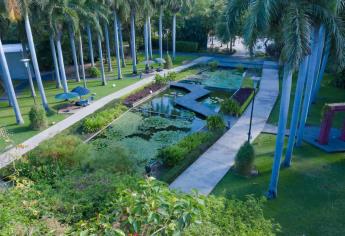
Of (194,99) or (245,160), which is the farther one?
(194,99)

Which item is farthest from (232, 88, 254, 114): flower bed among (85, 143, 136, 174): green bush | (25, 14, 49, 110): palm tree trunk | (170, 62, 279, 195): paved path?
(25, 14, 49, 110): palm tree trunk

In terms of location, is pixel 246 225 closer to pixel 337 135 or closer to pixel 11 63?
pixel 337 135

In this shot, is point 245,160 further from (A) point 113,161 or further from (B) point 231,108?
(B) point 231,108

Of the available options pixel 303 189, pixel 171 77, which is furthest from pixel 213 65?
pixel 303 189

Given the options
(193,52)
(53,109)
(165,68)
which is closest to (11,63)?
(53,109)

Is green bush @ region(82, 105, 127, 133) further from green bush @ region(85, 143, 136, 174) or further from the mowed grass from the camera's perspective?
green bush @ region(85, 143, 136, 174)

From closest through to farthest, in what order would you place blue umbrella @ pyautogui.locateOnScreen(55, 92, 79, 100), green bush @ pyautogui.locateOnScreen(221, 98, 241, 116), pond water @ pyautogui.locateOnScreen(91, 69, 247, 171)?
pond water @ pyautogui.locateOnScreen(91, 69, 247, 171) → green bush @ pyautogui.locateOnScreen(221, 98, 241, 116) → blue umbrella @ pyautogui.locateOnScreen(55, 92, 79, 100)

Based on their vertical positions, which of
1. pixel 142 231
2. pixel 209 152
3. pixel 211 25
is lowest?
pixel 209 152
